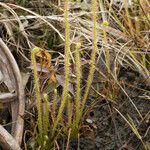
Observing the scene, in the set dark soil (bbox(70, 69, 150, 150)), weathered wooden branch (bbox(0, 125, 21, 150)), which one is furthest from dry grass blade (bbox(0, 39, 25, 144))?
dark soil (bbox(70, 69, 150, 150))

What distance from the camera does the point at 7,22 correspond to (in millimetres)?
1403

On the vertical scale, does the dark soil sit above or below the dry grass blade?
below

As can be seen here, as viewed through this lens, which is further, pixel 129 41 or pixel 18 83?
pixel 129 41

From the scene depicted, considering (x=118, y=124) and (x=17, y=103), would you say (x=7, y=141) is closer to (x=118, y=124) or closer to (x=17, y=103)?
(x=17, y=103)

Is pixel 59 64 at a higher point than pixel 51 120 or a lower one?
higher

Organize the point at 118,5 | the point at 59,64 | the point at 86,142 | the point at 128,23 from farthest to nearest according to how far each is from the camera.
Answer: the point at 118,5 < the point at 128,23 < the point at 59,64 < the point at 86,142

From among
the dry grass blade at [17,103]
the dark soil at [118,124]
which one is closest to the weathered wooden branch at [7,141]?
the dry grass blade at [17,103]

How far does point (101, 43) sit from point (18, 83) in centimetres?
35

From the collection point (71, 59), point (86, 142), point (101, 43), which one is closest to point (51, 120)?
point (86, 142)

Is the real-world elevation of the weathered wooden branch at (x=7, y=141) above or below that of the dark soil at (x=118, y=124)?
above

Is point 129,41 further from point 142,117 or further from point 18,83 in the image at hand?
point 18,83

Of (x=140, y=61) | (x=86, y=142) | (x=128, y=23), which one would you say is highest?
(x=128, y=23)

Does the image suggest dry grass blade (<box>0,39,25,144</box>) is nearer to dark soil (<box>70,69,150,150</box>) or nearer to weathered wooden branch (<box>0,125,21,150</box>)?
weathered wooden branch (<box>0,125,21,150</box>)

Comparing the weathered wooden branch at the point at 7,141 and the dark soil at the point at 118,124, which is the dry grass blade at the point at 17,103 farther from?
the dark soil at the point at 118,124
